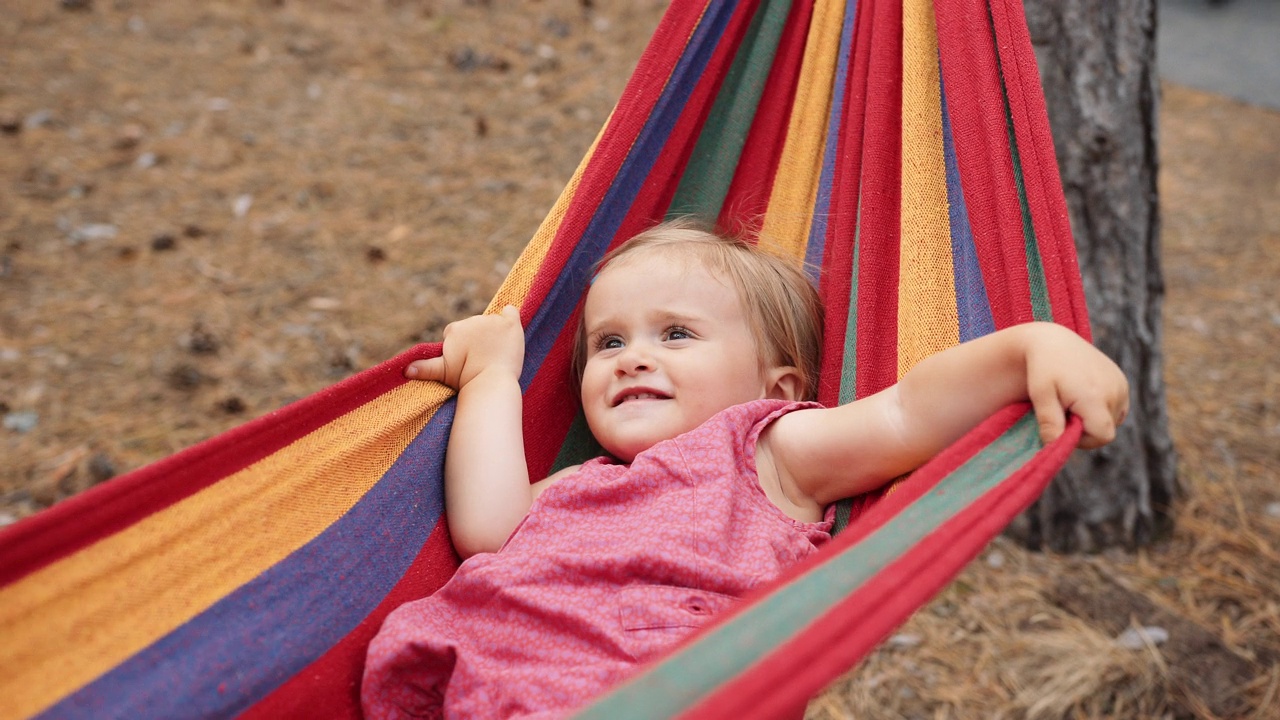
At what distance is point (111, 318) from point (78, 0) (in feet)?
7.36

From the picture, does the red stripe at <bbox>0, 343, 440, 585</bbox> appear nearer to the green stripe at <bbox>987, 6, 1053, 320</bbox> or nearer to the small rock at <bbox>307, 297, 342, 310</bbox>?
the green stripe at <bbox>987, 6, 1053, 320</bbox>

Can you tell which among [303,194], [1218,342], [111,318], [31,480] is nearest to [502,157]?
[303,194]

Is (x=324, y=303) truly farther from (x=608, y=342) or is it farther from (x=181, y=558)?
(x=181, y=558)

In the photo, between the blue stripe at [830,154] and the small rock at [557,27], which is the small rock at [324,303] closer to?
the blue stripe at [830,154]

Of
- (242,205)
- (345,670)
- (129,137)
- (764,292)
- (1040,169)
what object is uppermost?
(1040,169)

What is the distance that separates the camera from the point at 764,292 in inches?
54.4

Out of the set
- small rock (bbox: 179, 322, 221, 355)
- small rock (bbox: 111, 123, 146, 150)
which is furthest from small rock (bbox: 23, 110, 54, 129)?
small rock (bbox: 179, 322, 221, 355)

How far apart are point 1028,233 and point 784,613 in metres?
0.71

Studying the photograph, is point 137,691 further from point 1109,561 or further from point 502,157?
point 502,157

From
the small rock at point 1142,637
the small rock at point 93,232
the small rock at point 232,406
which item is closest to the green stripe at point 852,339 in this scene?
the small rock at point 1142,637

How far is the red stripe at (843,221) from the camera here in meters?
1.39

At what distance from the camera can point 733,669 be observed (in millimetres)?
620

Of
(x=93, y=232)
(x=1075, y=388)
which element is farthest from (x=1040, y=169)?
(x=93, y=232)

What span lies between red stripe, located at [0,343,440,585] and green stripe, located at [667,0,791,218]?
2.15 feet
